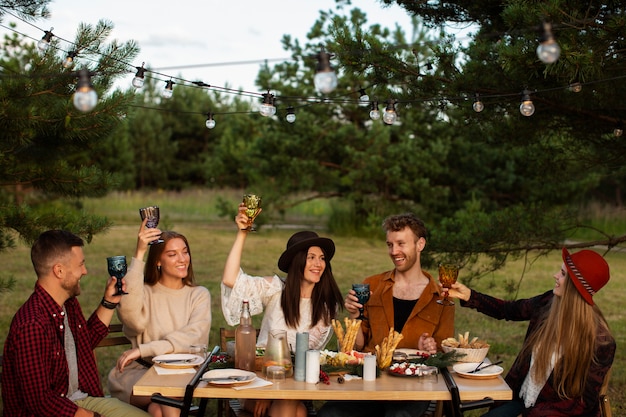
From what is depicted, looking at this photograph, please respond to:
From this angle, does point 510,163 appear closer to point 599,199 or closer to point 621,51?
point 599,199

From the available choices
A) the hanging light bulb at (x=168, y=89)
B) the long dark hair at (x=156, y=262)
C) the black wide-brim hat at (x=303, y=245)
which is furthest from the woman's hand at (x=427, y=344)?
the hanging light bulb at (x=168, y=89)

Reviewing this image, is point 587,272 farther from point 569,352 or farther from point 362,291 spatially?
point 362,291

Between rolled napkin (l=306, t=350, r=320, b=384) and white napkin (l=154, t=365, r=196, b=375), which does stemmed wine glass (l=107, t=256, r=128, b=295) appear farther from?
rolled napkin (l=306, t=350, r=320, b=384)

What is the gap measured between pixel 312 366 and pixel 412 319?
3.74ft

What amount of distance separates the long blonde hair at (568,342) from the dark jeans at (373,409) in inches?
23.8

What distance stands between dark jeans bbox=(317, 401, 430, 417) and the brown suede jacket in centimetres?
38

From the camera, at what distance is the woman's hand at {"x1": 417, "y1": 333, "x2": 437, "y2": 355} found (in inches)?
161

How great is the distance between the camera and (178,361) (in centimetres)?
371

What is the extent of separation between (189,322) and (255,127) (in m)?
14.4

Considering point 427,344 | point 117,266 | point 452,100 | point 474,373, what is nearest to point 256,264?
point 452,100

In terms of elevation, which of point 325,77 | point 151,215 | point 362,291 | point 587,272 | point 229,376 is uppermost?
point 325,77

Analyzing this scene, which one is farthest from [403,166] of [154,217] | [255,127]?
[154,217]

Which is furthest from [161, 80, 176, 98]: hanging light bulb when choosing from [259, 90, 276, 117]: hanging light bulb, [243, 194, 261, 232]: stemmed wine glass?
[243, 194, 261, 232]: stemmed wine glass

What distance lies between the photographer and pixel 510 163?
1750cm
